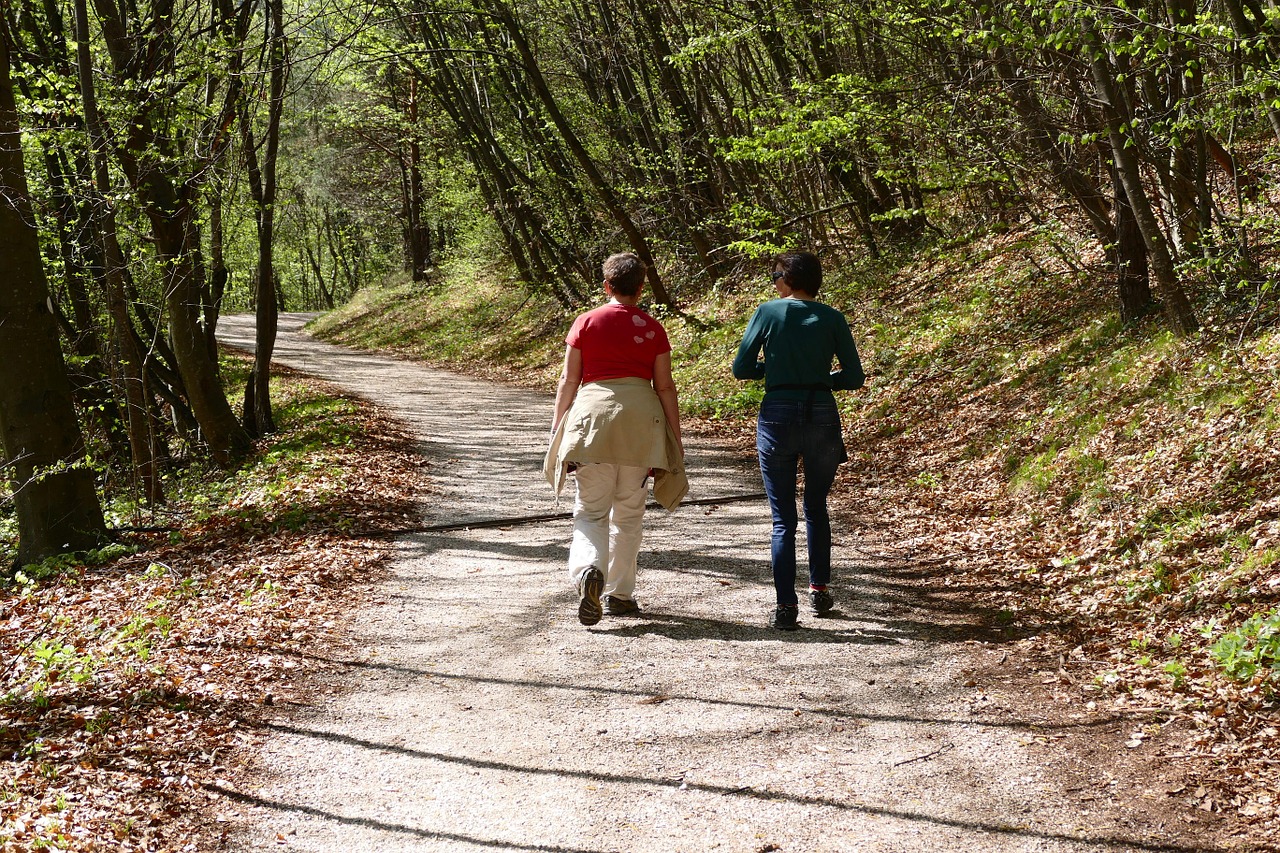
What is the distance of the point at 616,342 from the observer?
223 inches

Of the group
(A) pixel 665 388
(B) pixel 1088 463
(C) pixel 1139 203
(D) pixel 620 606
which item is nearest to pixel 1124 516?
(B) pixel 1088 463

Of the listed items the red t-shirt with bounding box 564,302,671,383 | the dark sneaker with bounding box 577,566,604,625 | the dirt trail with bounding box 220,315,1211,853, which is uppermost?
the red t-shirt with bounding box 564,302,671,383

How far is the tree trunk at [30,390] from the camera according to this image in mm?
8086

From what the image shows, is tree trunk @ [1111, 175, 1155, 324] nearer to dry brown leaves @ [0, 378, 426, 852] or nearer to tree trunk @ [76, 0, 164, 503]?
dry brown leaves @ [0, 378, 426, 852]

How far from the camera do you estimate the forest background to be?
6.14 meters

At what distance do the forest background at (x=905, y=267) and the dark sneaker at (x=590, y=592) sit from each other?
231 centimetres

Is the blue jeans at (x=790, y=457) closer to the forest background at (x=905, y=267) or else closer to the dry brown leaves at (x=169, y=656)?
the forest background at (x=905, y=267)

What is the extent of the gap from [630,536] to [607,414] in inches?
31.8

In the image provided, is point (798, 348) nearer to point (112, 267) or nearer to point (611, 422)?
point (611, 422)

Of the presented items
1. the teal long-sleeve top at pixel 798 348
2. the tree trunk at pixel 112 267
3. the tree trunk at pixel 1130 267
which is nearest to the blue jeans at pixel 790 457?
the teal long-sleeve top at pixel 798 348

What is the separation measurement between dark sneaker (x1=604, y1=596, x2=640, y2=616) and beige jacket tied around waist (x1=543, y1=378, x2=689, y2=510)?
0.86 meters

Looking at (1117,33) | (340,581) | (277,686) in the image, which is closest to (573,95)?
(1117,33)

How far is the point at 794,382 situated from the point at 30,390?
6.59 m

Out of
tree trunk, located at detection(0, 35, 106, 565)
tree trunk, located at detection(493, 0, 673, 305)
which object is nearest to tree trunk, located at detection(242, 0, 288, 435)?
tree trunk, located at detection(0, 35, 106, 565)
